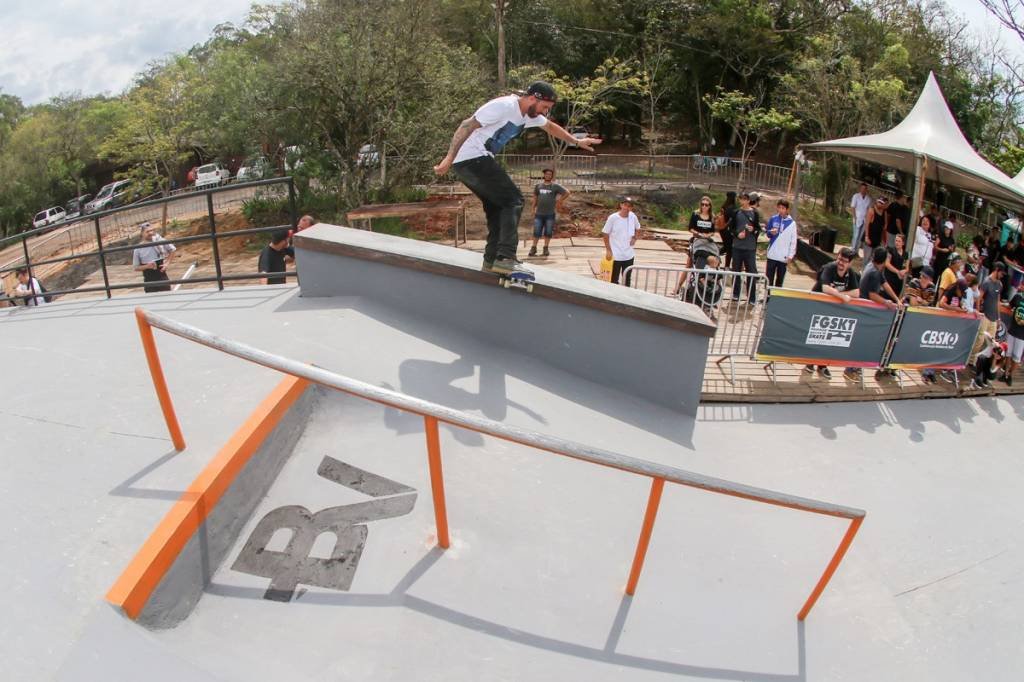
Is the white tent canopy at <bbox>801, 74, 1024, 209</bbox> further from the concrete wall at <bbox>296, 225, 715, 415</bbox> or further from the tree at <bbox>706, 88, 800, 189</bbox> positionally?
the tree at <bbox>706, 88, 800, 189</bbox>

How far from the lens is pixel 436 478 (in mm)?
3115

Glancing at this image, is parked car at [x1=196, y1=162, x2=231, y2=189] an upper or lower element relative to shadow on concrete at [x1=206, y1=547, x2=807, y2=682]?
lower

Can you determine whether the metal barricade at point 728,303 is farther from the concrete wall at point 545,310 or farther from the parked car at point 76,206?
the parked car at point 76,206

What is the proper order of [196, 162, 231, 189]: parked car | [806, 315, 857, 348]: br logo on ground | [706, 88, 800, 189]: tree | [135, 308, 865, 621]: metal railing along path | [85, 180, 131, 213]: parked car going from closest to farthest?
[135, 308, 865, 621]: metal railing along path < [806, 315, 857, 348]: br logo on ground < [706, 88, 800, 189]: tree < [196, 162, 231, 189]: parked car < [85, 180, 131, 213]: parked car

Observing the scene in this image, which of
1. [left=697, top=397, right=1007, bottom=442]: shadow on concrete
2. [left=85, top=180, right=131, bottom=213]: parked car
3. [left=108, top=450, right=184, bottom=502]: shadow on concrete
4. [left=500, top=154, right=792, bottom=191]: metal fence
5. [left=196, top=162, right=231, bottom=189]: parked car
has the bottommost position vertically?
[left=85, top=180, right=131, bottom=213]: parked car

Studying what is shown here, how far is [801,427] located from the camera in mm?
6293

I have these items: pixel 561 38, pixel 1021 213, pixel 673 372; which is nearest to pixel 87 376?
pixel 673 372

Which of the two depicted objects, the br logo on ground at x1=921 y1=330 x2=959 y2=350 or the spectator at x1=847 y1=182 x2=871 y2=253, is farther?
the spectator at x1=847 y1=182 x2=871 y2=253

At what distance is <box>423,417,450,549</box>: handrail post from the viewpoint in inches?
114

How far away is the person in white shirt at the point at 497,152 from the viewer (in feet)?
16.7

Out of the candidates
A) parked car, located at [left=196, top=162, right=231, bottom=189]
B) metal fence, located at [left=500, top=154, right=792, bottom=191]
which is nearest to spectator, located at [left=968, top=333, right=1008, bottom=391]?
metal fence, located at [left=500, top=154, right=792, bottom=191]

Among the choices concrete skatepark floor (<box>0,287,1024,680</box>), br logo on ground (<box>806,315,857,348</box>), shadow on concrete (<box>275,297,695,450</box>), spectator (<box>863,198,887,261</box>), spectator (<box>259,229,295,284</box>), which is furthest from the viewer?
spectator (<box>863,198,887,261</box>)

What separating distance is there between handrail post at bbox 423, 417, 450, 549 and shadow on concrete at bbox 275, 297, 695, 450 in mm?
1112

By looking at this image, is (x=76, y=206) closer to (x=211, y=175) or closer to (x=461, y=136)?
(x=211, y=175)
